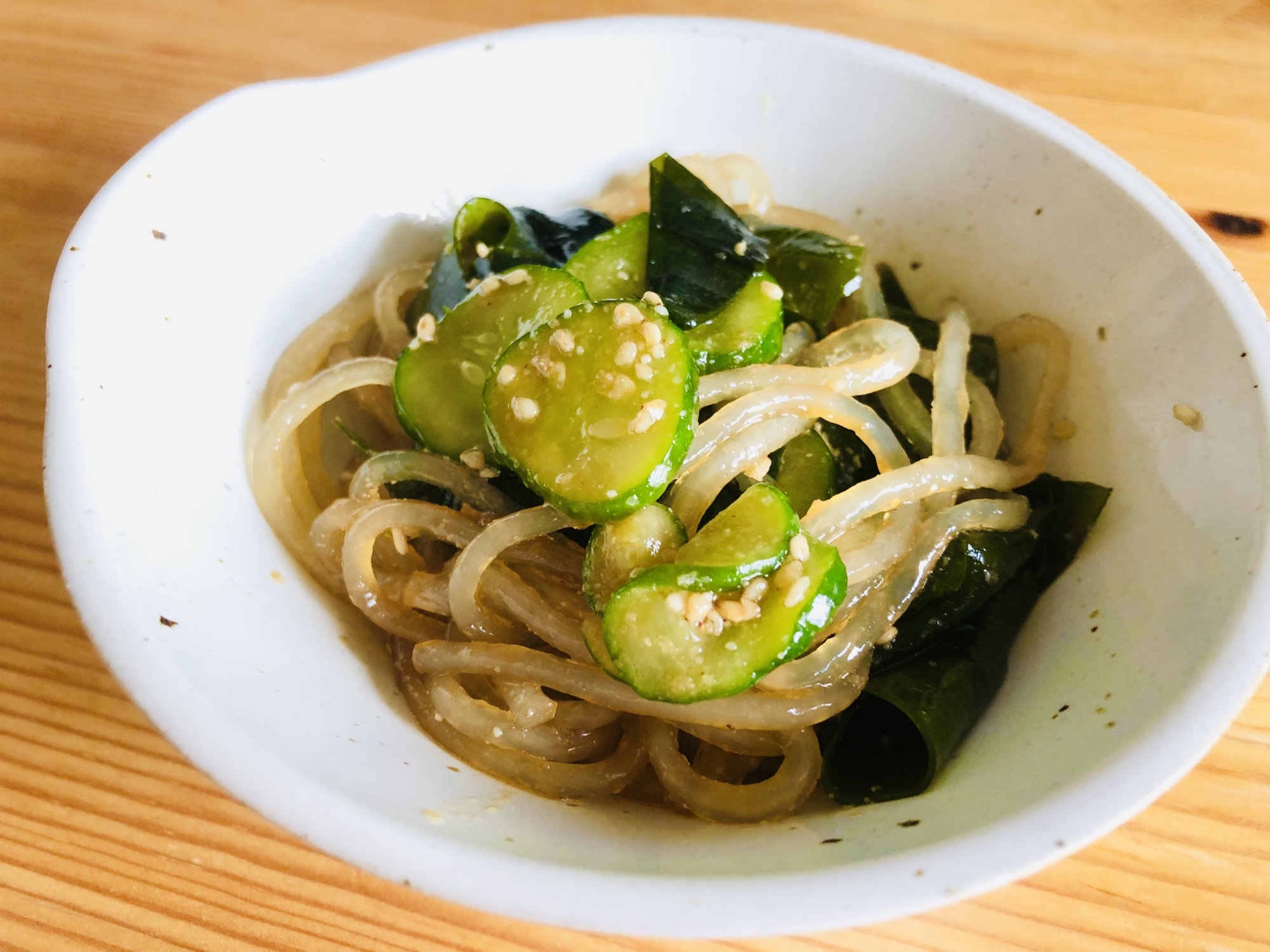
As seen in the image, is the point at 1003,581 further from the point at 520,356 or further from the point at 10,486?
the point at 10,486

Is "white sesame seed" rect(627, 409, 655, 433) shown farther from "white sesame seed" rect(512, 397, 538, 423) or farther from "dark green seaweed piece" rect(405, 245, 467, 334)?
"dark green seaweed piece" rect(405, 245, 467, 334)

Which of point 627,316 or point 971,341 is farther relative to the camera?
point 971,341

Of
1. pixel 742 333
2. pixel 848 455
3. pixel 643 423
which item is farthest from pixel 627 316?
pixel 848 455

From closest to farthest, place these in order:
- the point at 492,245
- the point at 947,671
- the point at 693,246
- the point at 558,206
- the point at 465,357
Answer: the point at 947,671 < the point at 465,357 < the point at 693,246 < the point at 492,245 < the point at 558,206

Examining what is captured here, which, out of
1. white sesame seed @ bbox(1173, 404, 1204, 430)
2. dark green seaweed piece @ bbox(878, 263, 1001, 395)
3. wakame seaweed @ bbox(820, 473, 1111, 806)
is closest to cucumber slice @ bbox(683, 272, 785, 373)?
dark green seaweed piece @ bbox(878, 263, 1001, 395)

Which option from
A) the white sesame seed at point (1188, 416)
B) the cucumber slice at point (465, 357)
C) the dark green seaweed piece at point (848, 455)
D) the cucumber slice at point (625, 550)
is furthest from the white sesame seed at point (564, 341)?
the white sesame seed at point (1188, 416)

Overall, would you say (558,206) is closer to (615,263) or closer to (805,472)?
(615,263)
